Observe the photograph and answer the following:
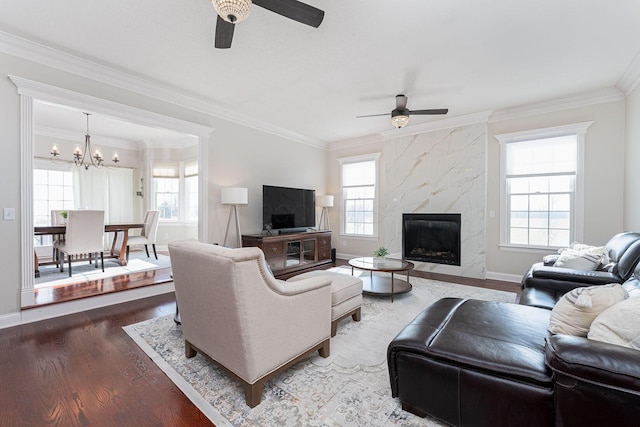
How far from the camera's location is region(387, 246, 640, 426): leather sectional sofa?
1.09 meters

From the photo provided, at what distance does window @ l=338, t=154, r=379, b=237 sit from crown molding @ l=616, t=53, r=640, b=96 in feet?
11.9

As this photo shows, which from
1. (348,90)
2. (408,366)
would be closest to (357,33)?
(348,90)

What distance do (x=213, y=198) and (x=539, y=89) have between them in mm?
5006

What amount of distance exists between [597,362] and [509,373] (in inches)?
12.8

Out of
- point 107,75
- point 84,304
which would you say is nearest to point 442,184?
point 107,75

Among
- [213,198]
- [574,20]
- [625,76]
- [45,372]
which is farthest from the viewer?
[213,198]

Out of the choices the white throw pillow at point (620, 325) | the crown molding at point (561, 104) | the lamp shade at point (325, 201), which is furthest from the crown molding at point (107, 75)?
the white throw pillow at point (620, 325)

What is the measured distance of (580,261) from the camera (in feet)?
9.70

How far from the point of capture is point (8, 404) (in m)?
1.70

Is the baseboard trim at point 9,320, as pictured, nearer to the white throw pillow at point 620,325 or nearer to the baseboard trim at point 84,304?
the baseboard trim at point 84,304

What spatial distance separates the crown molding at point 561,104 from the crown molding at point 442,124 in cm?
19

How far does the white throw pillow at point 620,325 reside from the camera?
1193 mm

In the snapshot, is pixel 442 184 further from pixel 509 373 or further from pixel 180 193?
pixel 180 193

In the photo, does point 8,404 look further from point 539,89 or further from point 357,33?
point 539,89
